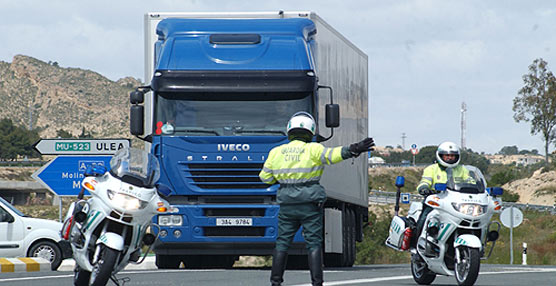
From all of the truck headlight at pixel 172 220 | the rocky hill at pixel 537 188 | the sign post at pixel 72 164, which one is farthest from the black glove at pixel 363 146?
the rocky hill at pixel 537 188

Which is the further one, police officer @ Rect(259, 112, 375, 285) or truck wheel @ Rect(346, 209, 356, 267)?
truck wheel @ Rect(346, 209, 356, 267)

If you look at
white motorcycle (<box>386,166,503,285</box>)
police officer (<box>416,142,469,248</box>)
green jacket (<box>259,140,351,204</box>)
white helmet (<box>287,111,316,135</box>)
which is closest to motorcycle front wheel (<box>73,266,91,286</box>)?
A: green jacket (<box>259,140,351,204</box>)

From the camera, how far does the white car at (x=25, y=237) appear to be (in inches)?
790

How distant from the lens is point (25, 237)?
65.9 ft

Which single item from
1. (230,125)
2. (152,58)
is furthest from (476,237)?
(152,58)

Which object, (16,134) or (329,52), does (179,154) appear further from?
(16,134)

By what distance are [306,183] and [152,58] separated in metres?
7.01

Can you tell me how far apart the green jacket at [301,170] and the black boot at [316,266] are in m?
0.51

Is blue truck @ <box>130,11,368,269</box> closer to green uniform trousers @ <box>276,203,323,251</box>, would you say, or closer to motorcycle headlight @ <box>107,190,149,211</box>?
green uniform trousers @ <box>276,203,323,251</box>

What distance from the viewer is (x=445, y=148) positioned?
12.5m

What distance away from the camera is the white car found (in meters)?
20.1

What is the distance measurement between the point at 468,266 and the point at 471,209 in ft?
2.38

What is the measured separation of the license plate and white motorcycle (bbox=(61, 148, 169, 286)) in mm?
4960

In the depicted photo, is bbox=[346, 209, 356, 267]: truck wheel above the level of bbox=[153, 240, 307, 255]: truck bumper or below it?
below
